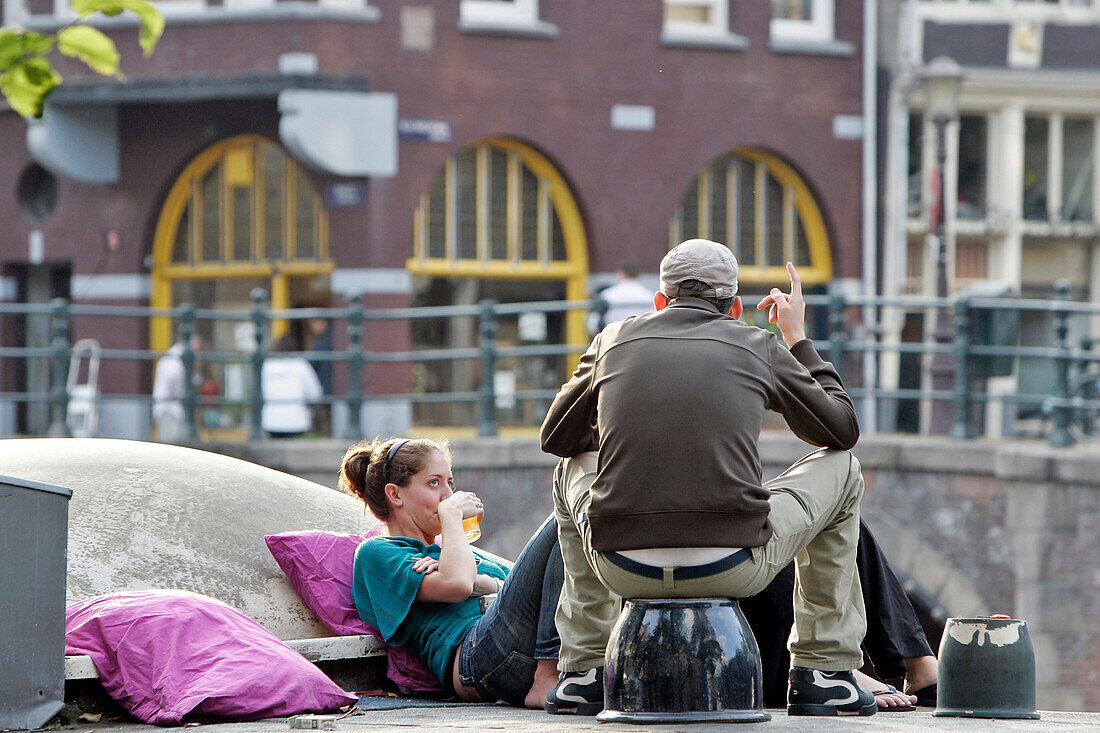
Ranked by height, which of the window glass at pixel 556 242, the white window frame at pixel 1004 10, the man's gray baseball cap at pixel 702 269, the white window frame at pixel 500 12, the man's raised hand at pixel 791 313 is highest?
the white window frame at pixel 1004 10

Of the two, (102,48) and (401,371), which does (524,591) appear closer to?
(102,48)

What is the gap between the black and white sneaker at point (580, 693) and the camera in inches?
179

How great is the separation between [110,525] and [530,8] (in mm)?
12000

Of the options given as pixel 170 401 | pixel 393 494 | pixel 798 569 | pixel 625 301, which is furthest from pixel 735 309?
pixel 170 401

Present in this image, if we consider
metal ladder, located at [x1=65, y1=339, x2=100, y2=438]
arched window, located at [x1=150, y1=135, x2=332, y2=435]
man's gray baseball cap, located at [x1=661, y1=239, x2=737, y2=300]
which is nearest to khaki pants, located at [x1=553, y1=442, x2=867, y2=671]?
man's gray baseball cap, located at [x1=661, y1=239, x2=737, y2=300]

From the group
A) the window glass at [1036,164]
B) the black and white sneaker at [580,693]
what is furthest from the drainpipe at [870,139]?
the black and white sneaker at [580,693]

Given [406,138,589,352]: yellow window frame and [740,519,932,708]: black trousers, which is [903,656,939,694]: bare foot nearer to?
[740,519,932,708]: black trousers

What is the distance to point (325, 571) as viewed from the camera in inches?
217

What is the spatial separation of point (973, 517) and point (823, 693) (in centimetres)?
726

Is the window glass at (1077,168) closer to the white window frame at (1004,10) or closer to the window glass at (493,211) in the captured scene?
the white window frame at (1004,10)

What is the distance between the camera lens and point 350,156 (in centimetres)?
1586

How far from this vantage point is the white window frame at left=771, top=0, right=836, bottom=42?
17938mm

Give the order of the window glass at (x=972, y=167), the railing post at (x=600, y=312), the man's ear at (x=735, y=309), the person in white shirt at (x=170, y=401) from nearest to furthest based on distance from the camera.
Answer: the man's ear at (x=735, y=309), the railing post at (x=600, y=312), the person in white shirt at (x=170, y=401), the window glass at (x=972, y=167)

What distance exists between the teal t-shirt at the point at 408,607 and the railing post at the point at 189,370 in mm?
7474
